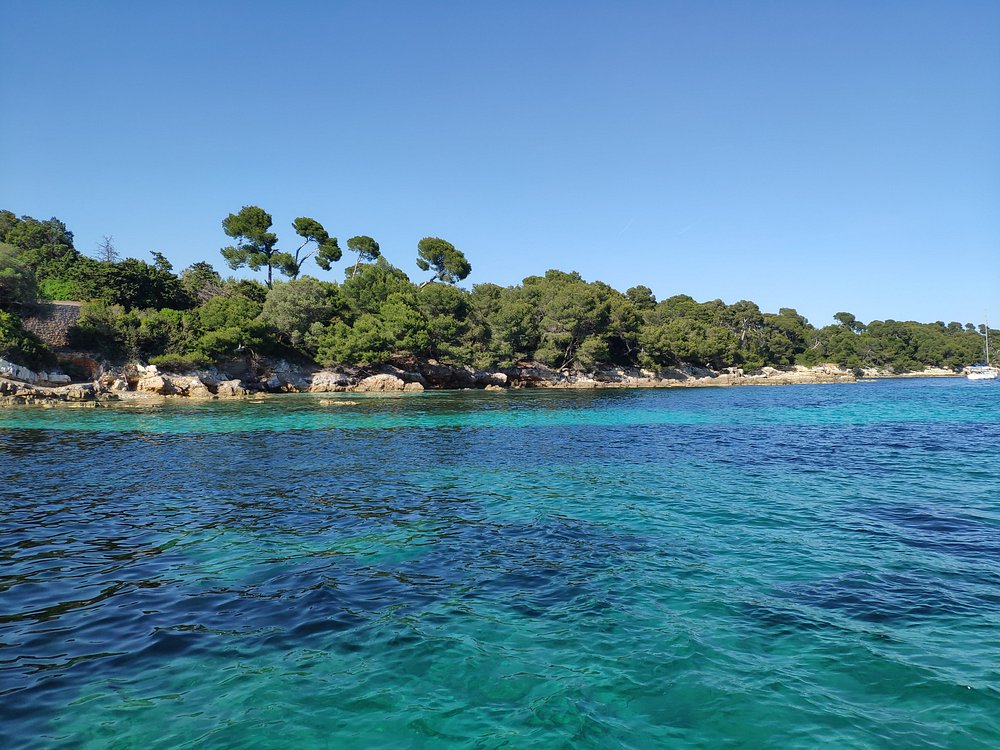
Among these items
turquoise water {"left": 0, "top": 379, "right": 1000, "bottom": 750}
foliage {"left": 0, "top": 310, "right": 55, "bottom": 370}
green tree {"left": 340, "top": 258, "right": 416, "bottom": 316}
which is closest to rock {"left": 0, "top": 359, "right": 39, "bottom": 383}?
foliage {"left": 0, "top": 310, "right": 55, "bottom": 370}

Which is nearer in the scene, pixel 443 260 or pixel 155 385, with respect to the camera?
pixel 155 385

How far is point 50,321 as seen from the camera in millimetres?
45125

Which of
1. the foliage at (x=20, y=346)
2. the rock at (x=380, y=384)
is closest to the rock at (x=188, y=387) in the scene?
the foliage at (x=20, y=346)

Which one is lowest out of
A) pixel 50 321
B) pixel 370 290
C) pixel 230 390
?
pixel 230 390

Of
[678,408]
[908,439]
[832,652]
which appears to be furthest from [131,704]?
[678,408]

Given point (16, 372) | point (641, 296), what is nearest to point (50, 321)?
point (16, 372)

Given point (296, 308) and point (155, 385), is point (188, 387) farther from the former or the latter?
point (296, 308)

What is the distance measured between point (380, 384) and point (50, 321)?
27907mm

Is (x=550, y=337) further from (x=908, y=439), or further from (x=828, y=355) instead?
(x=828, y=355)

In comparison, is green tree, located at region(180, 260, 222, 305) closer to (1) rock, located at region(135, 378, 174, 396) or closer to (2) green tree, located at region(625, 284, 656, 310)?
(1) rock, located at region(135, 378, 174, 396)

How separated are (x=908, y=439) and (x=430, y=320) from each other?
50.2m

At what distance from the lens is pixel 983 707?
4957 millimetres

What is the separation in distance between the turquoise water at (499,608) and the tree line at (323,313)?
37637 millimetres

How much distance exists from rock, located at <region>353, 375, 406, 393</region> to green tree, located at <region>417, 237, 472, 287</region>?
2823cm
